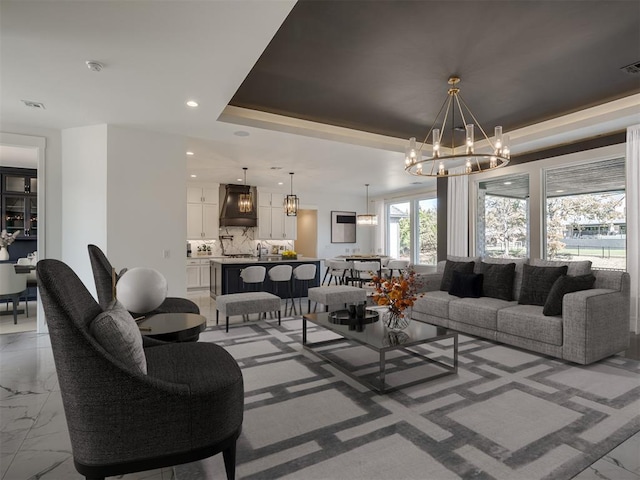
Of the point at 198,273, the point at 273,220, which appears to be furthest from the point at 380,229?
the point at 198,273

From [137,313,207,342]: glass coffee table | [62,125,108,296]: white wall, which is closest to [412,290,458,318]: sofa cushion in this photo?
[137,313,207,342]: glass coffee table

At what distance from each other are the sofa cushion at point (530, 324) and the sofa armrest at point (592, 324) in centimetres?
8

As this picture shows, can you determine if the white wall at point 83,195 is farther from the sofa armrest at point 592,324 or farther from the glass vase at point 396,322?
the sofa armrest at point 592,324

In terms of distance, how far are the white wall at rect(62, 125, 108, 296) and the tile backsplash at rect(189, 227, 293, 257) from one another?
13.5 ft

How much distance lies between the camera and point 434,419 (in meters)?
2.29

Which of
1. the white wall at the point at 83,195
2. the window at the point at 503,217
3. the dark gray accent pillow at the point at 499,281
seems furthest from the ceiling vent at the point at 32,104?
the window at the point at 503,217

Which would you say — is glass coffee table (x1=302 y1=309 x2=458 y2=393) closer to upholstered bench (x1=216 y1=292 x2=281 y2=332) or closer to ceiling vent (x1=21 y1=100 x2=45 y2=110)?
upholstered bench (x1=216 y1=292 x2=281 y2=332)

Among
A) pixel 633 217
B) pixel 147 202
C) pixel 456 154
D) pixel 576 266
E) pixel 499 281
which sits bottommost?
pixel 499 281

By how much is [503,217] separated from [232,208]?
229 inches

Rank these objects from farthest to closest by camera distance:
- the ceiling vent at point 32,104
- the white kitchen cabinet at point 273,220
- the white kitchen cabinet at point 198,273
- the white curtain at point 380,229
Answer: the white curtain at point 380,229 < the white kitchen cabinet at point 273,220 < the white kitchen cabinet at point 198,273 < the ceiling vent at point 32,104

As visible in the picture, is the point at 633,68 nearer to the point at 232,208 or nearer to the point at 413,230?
the point at 413,230

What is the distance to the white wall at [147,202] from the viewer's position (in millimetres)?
4406

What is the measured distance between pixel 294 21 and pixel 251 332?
3354 millimetres

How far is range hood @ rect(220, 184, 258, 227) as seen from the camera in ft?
28.1
